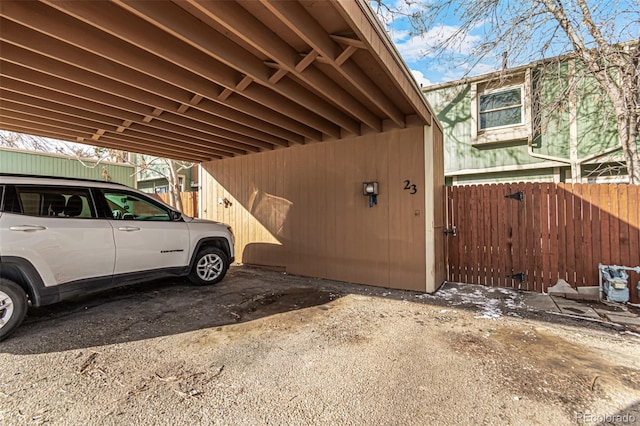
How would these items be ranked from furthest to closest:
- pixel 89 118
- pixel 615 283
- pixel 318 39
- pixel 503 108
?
pixel 503 108 < pixel 89 118 < pixel 615 283 < pixel 318 39

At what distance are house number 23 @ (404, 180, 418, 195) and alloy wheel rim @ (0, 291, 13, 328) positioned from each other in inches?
196

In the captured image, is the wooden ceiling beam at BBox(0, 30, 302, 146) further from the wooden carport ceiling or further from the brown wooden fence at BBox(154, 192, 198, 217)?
the brown wooden fence at BBox(154, 192, 198, 217)

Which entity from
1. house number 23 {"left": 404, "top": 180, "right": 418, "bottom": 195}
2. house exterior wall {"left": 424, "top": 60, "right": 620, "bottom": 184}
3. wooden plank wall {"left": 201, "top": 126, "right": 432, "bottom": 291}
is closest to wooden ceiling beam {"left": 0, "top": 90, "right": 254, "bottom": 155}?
wooden plank wall {"left": 201, "top": 126, "right": 432, "bottom": 291}

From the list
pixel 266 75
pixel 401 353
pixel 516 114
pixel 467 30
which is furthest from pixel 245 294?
pixel 516 114

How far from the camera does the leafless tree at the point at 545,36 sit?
5379 mm

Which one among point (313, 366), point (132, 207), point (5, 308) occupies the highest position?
point (132, 207)

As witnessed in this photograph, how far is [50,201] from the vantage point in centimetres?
322

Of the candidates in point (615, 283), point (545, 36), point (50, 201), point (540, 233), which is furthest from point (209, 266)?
point (545, 36)

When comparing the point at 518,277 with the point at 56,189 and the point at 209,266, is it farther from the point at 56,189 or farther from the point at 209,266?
the point at 56,189

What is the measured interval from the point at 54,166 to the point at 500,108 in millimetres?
15329

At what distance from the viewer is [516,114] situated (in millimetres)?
7465

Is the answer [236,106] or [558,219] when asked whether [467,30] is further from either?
[236,106]

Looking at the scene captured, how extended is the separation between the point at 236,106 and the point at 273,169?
2.26 metres

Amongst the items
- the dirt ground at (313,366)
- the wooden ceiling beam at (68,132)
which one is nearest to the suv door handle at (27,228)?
the dirt ground at (313,366)
